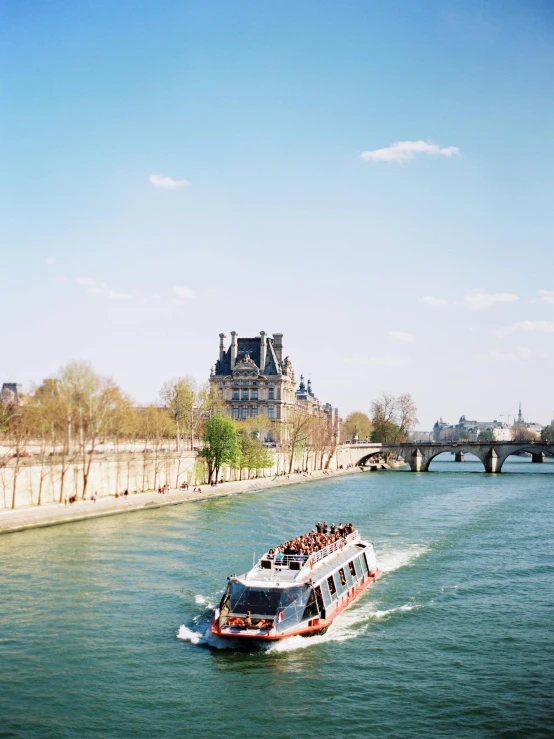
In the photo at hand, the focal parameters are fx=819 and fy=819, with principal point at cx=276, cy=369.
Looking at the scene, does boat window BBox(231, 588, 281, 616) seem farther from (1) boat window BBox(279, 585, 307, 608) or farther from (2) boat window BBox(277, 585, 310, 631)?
(2) boat window BBox(277, 585, 310, 631)

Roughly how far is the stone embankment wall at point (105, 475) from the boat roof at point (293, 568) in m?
32.4

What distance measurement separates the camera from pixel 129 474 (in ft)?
256

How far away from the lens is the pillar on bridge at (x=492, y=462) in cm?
13638

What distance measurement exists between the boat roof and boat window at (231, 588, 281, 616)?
273mm

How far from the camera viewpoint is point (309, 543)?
3750cm

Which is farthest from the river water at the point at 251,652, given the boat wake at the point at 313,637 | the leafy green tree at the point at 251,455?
the leafy green tree at the point at 251,455

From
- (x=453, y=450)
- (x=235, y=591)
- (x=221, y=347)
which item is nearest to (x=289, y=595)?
(x=235, y=591)

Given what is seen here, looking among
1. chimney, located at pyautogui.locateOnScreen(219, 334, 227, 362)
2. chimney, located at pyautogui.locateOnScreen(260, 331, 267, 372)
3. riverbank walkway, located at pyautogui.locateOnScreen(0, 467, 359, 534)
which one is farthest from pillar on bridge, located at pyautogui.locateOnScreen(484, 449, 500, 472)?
chimney, located at pyautogui.locateOnScreen(219, 334, 227, 362)

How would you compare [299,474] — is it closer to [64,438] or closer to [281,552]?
[64,438]

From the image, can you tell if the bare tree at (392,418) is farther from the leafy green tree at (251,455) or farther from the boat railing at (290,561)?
the boat railing at (290,561)

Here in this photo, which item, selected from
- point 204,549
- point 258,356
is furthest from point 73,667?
point 258,356

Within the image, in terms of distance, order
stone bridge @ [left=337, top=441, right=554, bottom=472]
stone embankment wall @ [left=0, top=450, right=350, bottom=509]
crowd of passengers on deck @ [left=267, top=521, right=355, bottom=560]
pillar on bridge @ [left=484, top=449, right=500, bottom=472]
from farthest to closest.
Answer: pillar on bridge @ [left=484, top=449, right=500, bottom=472]
stone bridge @ [left=337, top=441, right=554, bottom=472]
stone embankment wall @ [left=0, top=450, right=350, bottom=509]
crowd of passengers on deck @ [left=267, top=521, right=355, bottom=560]

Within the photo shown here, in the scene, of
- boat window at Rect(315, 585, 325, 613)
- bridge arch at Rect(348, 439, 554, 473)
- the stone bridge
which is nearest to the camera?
boat window at Rect(315, 585, 325, 613)

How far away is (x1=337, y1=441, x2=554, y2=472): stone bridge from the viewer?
135625 millimetres
